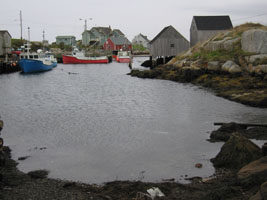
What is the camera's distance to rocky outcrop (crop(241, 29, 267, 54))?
3766 centimetres

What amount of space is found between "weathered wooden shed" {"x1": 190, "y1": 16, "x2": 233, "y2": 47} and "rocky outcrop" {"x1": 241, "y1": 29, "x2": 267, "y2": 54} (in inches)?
625

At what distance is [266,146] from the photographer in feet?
35.9

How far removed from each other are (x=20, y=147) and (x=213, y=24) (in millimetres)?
48908

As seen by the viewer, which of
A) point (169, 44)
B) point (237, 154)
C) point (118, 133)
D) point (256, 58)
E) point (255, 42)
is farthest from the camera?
point (169, 44)

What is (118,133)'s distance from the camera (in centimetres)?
1675

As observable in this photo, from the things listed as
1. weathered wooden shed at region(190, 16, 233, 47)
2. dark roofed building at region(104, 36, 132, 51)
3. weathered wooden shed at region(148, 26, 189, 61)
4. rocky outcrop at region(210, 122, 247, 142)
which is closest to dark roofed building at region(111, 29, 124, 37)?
dark roofed building at region(104, 36, 132, 51)

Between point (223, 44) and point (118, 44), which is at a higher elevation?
point (118, 44)

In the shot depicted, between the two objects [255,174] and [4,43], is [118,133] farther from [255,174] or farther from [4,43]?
[4,43]

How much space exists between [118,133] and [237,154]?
6.82 m

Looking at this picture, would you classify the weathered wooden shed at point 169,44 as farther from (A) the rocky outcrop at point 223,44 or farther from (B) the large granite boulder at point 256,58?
(B) the large granite boulder at point 256,58

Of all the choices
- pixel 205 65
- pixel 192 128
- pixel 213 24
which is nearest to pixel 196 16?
pixel 213 24

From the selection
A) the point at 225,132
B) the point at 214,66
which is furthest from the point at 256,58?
the point at 225,132

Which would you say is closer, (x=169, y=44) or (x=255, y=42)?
(x=255, y=42)

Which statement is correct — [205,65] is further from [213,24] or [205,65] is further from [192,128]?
[192,128]
